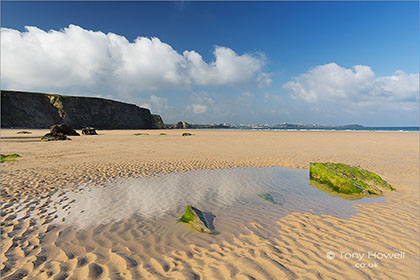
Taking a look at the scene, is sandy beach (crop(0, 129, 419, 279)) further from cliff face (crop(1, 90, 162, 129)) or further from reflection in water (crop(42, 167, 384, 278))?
cliff face (crop(1, 90, 162, 129))

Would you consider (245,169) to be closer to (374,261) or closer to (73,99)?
(374,261)

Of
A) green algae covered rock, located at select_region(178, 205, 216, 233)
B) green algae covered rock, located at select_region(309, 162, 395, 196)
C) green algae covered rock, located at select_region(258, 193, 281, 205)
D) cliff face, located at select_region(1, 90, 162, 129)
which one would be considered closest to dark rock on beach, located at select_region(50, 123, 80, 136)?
green algae covered rock, located at select_region(178, 205, 216, 233)

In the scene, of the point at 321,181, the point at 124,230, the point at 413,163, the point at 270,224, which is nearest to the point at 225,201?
the point at 270,224

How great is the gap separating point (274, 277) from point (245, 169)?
900cm

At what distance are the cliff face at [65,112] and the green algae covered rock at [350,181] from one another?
80417 mm

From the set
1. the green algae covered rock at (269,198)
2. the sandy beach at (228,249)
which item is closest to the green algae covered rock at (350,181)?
the sandy beach at (228,249)

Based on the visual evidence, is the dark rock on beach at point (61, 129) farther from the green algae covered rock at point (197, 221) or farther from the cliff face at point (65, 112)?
the cliff face at point (65, 112)

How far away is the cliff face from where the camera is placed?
62.3 meters

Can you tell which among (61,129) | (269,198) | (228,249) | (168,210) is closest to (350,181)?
(269,198)

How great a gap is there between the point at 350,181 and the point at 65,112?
90.5 m

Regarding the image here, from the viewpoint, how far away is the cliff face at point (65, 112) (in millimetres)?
62278

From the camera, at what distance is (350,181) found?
795 centimetres

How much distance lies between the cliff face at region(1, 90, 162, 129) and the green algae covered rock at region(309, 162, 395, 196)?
80.4 meters

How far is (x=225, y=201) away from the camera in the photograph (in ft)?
23.2
